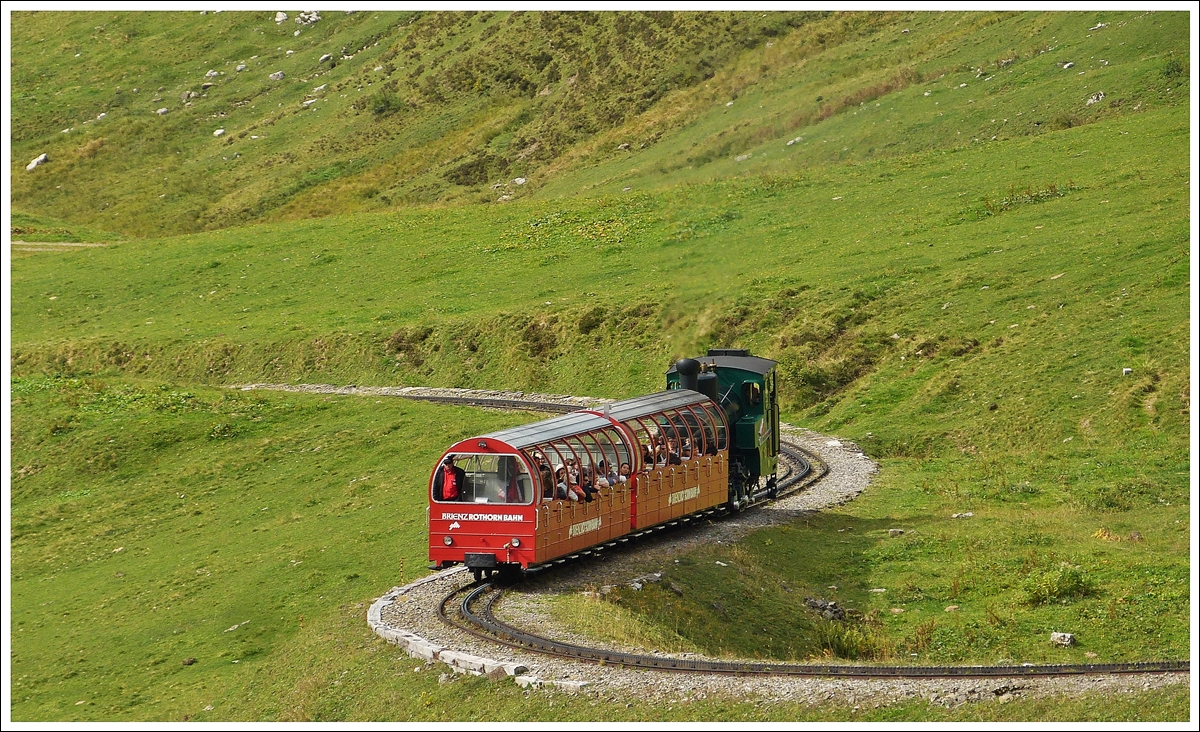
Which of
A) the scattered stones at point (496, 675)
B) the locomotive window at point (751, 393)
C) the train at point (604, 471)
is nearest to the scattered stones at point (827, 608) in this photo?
the train at point (604, 471)

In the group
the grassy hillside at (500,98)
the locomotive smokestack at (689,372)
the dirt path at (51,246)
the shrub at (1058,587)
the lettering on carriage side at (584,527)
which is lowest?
the shrub at (1058,587)

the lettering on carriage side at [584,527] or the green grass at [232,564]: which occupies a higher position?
the lettering on carriage side at [584,527]

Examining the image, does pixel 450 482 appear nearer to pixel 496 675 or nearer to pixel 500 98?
pixel 496 675

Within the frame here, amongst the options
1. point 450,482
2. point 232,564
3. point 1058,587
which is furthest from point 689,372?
point 232,564

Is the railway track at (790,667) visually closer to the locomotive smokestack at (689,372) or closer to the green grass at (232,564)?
the green grass at (232,564)

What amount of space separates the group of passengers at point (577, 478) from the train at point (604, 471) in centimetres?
3

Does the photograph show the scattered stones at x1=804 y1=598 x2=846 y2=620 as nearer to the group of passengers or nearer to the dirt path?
the group of passengers

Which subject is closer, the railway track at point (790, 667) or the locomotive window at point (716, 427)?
the railway track at point (790, 667)

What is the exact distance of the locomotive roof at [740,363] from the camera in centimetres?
3919

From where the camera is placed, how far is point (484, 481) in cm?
2903

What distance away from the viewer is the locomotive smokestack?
38.0m

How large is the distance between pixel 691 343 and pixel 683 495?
1019 inches

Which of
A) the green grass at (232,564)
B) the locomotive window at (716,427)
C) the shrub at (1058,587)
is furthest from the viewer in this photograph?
the locomotive window at (716,427)

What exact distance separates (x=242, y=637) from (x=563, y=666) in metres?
10.5
